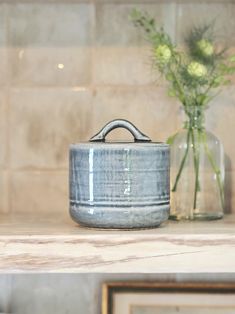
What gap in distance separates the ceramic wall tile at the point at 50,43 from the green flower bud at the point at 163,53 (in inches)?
5.0

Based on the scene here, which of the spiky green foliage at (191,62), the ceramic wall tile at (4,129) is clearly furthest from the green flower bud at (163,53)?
the ceramic wall tile at (4,129)

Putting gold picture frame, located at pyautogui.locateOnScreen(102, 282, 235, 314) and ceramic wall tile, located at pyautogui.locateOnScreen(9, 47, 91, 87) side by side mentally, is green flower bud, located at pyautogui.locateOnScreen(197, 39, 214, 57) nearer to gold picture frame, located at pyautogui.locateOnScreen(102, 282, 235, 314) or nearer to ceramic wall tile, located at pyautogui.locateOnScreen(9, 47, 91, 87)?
ceramic wall tile, located at pyautogui.locateOnScreen(9, 47, 91, 87)

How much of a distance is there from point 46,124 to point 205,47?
0.24 meters

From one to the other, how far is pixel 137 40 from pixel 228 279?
356mm

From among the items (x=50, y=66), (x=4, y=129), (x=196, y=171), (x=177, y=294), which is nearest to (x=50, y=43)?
(x=50, y=66)

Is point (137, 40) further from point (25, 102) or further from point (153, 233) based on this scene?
point (153, 233)

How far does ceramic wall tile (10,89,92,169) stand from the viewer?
Answer: 0.94 meters

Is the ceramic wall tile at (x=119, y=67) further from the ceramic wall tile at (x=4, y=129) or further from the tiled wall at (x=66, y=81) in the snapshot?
the ceramic wall tile at (x=4, y=129)

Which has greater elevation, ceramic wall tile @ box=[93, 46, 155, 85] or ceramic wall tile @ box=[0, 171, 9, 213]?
ceramic wall tile @ box=[93, 46, 155, 85]

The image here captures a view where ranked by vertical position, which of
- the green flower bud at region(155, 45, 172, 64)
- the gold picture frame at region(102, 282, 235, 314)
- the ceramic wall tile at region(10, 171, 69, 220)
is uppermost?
the green flower bud at region(155, 45, 172, 64)

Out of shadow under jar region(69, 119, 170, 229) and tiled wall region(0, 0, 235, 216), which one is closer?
shadow under jar region(69, 119, 170, 229)

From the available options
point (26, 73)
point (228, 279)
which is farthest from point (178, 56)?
point (228, 279)

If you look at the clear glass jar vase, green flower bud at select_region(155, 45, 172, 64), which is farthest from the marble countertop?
green flower bud at select_region(155, 45, 172, 64)

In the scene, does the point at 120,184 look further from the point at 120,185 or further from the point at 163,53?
the point at 163,53
